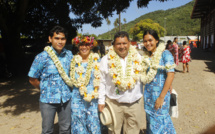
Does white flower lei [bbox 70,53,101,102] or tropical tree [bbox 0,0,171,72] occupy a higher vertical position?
tropical tree [bbox 0,0,171,72]

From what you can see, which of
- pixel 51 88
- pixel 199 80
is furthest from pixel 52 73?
pixel 199 80

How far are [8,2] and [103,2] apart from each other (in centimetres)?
676

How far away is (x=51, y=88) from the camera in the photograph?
2629 millimetres

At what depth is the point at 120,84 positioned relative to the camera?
2.63 metres

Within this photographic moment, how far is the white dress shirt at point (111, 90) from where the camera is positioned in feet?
8.83

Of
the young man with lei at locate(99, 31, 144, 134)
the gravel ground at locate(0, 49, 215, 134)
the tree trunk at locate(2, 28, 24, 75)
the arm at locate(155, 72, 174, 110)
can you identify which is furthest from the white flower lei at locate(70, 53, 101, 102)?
the tree trunk at locate(2, 28, 24, 75)

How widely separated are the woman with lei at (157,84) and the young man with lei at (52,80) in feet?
4.53

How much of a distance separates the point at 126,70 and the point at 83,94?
864 mm

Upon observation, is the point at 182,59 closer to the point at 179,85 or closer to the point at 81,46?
the point at 179,85

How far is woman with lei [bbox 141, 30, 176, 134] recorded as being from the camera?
2.59m

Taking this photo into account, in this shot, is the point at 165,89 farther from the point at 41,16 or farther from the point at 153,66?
the point at 41,16

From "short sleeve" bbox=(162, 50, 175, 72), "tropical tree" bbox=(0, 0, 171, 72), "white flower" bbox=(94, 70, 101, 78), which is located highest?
"tropical tree" bbox=(0, 0, 171, 72)

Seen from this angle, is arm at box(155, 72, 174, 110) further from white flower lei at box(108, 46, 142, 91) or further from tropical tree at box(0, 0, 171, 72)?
tropical tree at box(0, 0, 171, 72)

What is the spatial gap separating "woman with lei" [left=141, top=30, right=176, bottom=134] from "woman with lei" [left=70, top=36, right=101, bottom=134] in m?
0.89
